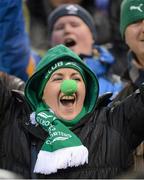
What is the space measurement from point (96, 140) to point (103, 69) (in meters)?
1.47

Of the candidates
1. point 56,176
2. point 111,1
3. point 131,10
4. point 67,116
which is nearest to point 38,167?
point 56,176

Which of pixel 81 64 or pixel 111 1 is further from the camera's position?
pixel 111 1

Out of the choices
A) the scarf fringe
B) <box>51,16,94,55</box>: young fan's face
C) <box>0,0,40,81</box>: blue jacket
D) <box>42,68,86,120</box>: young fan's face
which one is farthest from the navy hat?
the scarf fringe

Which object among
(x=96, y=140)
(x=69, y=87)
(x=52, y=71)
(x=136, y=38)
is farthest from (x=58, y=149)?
(x=136, y=38)

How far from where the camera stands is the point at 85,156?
3246mm

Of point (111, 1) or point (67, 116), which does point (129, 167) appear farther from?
point (111, 1)

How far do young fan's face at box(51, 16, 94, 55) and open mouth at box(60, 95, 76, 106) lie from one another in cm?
144

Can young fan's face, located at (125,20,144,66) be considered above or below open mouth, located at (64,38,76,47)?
below

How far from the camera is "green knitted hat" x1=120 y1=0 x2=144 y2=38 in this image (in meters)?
4.14

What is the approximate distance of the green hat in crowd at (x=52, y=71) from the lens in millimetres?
3500

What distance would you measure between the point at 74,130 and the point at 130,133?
11.8 inches

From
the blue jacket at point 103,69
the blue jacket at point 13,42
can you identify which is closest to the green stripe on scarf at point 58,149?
the blue jacket at point 103,69

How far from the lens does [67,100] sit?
3.43 meters

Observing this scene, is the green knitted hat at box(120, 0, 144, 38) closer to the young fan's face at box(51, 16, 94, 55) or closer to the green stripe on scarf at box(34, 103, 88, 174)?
the young fan's face at box(51, 16, 94, 55)
